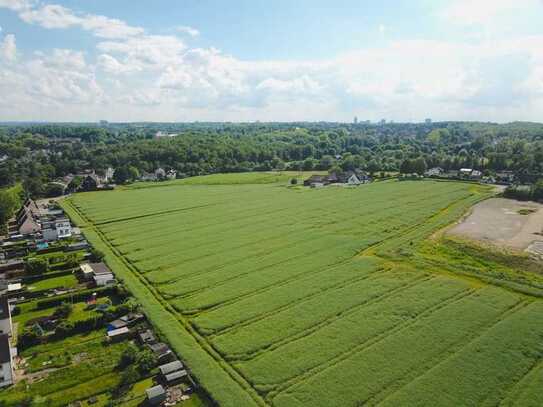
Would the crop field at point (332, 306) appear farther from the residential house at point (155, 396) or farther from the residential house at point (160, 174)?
the residential house at point (160, 174)

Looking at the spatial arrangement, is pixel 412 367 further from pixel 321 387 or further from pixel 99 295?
pixel 99 295

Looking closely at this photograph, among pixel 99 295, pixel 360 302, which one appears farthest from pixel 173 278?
pixel 360 302

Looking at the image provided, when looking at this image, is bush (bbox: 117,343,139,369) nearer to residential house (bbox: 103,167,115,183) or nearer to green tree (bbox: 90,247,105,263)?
green tree (bbox: 90,247,105,263)

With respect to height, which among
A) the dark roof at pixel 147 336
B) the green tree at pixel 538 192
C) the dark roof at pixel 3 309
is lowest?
the dark roof at pixel 147 336

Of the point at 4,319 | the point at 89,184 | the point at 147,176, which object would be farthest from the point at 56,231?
the point at 147,176

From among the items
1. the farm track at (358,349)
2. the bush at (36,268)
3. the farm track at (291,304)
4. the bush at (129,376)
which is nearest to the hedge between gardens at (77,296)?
the bush at (36,268)

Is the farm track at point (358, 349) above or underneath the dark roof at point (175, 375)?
above
